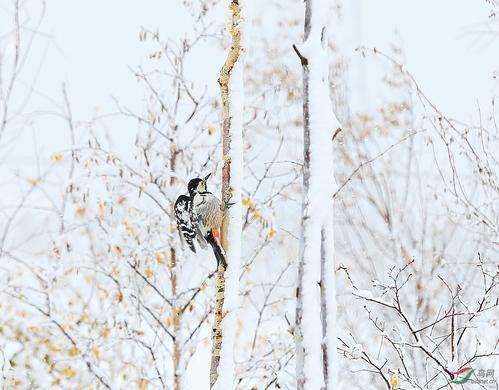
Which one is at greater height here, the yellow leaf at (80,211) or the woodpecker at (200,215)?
the yellow leaf at (80,211)

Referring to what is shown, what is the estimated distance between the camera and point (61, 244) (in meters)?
3.10


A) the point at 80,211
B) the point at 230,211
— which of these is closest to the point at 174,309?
the point at 80,211

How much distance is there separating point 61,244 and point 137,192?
462mm

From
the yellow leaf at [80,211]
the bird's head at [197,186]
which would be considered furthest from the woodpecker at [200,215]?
the yellow leaf at [80,211]

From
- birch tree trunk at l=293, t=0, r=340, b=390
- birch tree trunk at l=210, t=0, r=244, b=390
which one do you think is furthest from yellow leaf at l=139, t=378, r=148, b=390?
birch tree trunk at l=293, t=0, r=340, b=390

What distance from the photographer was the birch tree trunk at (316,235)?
1000mm

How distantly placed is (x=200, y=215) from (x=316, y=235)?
0.90 meters

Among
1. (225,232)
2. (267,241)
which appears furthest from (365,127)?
(225,232)

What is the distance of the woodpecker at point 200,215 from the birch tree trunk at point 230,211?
0.99 ft

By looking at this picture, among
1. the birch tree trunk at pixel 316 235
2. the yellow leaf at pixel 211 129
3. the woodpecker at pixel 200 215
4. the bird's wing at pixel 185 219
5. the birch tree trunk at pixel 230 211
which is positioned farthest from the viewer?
the yellow leaf at pixel 211 129

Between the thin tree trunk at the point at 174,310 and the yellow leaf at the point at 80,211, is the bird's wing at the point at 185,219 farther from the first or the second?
the yellow leaf at the point at 80,211

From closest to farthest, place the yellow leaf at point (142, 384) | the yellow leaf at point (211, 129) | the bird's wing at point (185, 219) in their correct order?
the bird's wing at point (185, 219) < the yellow leaf at point (211, 129) < the yellow leaf at point (142, 384)

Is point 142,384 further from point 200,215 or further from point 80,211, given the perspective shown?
point 200,215

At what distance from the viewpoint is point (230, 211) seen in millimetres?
1249
